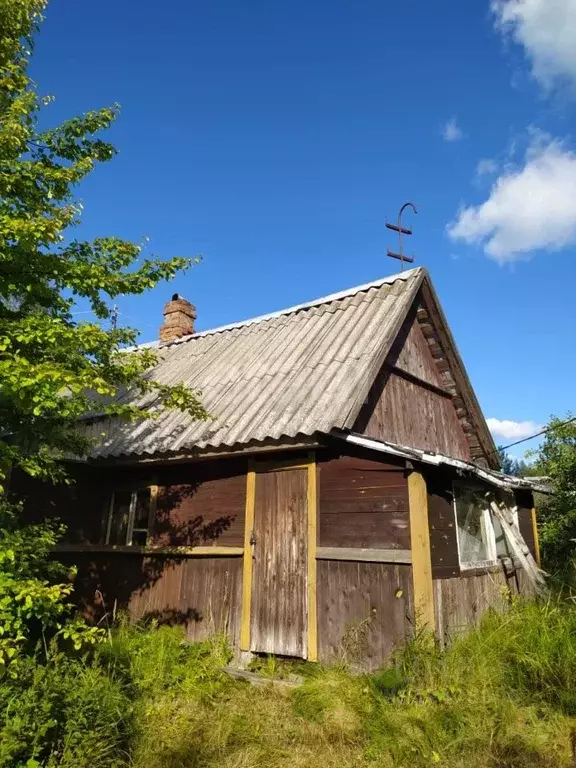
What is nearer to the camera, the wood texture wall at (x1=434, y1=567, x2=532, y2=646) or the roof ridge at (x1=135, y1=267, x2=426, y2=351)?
the wood texture wall at (x1=434, y1=567, x2=532, y2=646)

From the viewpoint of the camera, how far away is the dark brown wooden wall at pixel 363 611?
6.05 metres

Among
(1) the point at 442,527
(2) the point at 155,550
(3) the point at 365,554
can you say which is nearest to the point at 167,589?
(2) the point at 155,550

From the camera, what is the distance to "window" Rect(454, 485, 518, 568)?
7469 millimetres

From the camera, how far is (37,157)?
5781 mm

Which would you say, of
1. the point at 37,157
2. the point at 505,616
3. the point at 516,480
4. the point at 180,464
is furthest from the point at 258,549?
the point at 37,157

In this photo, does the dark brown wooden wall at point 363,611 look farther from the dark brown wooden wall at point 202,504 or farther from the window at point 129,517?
the window at point 129,517

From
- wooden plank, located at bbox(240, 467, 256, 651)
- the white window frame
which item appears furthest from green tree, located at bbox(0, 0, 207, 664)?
the white window frame

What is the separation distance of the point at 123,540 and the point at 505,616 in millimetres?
6037

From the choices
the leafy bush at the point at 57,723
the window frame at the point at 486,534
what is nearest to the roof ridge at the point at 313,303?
the window frame at the point at 486,534

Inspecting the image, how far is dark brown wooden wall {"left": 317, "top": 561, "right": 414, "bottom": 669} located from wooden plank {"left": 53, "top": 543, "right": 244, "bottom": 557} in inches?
57.9

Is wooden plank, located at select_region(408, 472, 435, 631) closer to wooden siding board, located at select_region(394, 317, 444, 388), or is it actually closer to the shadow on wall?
the shadow on wall

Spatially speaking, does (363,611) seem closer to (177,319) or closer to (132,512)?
(132,512)

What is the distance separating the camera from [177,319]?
15.5m

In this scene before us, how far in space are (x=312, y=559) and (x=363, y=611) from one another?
2.86 ft
